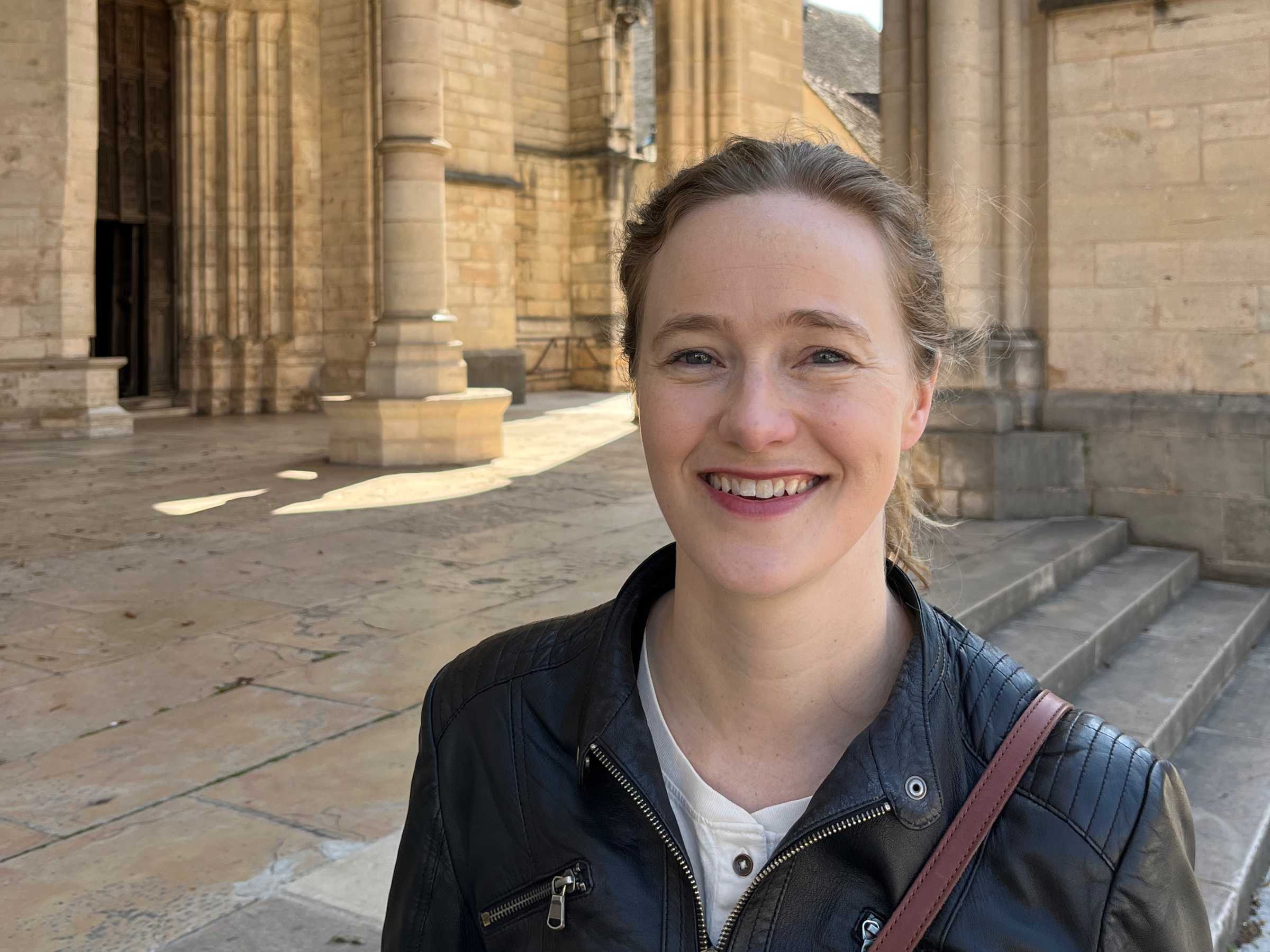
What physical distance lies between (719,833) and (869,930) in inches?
7.1

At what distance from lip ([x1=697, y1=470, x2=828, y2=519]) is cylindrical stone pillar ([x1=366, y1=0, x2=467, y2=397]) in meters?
8.60

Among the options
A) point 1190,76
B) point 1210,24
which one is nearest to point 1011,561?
point 1190,76

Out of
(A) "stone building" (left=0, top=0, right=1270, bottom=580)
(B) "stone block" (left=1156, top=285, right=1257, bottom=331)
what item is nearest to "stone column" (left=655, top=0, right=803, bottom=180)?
(A) "stone building" (left=0, top=0, right=1270, bottom=580)

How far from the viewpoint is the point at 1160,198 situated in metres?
6.46

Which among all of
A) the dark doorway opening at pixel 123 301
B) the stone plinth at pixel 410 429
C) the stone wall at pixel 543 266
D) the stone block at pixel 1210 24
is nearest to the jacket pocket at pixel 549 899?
Result: the stone block at pixel 1210 24

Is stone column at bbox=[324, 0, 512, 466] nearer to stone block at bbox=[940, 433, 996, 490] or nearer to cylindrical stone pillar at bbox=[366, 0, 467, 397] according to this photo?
cylindrical stone pillar at bbox=[366, 0, 467, 397]

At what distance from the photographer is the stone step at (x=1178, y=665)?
4168mm

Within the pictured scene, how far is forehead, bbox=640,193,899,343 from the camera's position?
44.6 inches

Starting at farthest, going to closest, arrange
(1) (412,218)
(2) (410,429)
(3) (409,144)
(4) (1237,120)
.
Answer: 1. (1) (412,218)
2. (3) (409,144)
3. (2) (410,429)
4. (4) (1237,120)

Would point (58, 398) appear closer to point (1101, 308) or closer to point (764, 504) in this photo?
point (1101, 308)

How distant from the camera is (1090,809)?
0.97 meters

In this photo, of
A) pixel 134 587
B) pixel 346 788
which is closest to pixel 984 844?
pixel 346 788

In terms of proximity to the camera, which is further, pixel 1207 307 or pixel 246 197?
pixel 246 197

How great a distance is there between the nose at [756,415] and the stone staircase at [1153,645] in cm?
236
